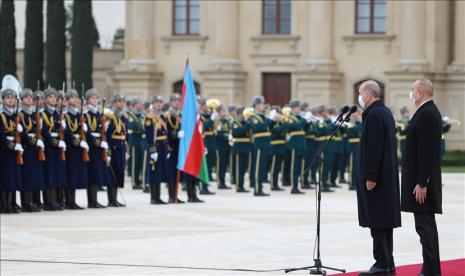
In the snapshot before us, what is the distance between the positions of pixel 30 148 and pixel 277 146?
781cm

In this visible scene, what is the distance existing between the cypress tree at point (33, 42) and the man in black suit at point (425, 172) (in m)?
35.8

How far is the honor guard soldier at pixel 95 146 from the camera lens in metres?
25.0

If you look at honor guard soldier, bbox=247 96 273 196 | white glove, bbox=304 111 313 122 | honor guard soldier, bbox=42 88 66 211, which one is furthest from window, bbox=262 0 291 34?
honor guard soldier, bbox=42 88 66 211

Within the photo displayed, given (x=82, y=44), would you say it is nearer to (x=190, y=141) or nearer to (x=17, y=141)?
(x=190, y=141)

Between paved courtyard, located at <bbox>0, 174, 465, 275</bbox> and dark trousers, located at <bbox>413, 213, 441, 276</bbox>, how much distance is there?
69.9 inches

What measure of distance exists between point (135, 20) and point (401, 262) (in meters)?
33.6

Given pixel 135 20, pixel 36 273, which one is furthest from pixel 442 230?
pixel 135 20

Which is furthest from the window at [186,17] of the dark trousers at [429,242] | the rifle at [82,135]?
the dark trousers at [429,242]

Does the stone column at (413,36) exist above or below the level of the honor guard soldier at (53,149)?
above

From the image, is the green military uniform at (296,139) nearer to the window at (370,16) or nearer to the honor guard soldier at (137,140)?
the honor guard soldier at (137,140)

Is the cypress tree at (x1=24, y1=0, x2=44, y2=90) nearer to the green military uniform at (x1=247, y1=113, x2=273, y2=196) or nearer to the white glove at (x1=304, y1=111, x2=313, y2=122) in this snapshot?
the white glove at (x1=304, y1=111, x2=313, y2=122)

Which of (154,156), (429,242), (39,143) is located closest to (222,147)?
(154,156)

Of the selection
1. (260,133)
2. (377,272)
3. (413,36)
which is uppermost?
(413,36)

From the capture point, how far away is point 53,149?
24.6 metres
